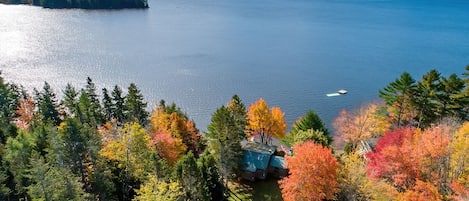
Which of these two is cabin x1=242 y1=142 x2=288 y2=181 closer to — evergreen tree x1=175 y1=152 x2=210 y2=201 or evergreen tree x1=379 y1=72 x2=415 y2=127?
evergreen tree x1=175 y1=152 x2=210 y2=201

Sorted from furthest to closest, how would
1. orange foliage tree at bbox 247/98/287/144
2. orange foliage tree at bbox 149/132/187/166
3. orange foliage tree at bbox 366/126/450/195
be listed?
orange foliage tree at bbox 247/98/287/144 < orange foliage tree at bbox 149/132/187/166 < orange foliage tree at bbox 366/126/450/195

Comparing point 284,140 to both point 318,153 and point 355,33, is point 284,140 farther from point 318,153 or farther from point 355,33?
point 355,33

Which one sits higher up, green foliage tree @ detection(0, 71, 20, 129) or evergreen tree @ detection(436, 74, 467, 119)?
evergreen tree @ detection(436, 74, 467, 119)

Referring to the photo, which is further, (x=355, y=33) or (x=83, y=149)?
(x=355, y=33)

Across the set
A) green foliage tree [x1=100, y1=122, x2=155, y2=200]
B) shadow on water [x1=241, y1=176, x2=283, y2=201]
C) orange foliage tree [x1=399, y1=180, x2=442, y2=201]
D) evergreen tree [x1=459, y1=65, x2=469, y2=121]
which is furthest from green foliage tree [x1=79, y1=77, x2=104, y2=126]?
evergreen tree [x1=459, y1=65, x2=469, y2=121]

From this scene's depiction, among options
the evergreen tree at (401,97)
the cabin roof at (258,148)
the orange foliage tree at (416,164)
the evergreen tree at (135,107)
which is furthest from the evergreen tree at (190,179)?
the evergreen tree at (401,97)

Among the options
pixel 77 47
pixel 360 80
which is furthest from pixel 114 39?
pixel 360 80

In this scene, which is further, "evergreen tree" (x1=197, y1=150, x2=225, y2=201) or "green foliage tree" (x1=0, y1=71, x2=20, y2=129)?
"green foliage tree" (x1=0, y1=71, x2=20, y2=129)
